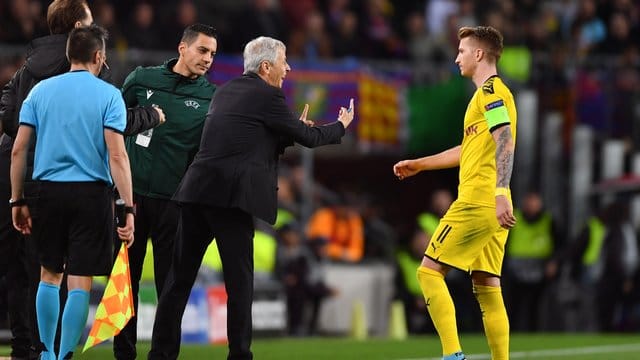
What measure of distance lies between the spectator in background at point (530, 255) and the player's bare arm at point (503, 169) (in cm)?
992

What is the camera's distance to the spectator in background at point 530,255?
19031 millimetres

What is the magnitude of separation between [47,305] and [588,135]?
12852mm

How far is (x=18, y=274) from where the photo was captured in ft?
33.5

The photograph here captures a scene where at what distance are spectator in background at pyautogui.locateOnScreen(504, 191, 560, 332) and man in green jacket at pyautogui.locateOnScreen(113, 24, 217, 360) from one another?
9706 mm

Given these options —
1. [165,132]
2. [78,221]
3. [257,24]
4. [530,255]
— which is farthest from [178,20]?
[78,221]

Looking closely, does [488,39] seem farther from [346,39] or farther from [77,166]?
[346,39]

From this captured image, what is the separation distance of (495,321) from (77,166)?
112 inches

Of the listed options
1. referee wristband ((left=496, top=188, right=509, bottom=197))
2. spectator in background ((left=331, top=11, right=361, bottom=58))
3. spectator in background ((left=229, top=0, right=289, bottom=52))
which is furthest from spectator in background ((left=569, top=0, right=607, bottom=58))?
referee wristband ((left=496, top=188, right=509, bottom=197))

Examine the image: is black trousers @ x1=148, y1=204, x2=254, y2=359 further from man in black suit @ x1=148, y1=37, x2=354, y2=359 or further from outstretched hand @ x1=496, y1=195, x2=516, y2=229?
outstretched hand @ x1=496, y1=195, x2=516, y2=229

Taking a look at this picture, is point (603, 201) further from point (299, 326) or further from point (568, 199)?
point (299, 326)

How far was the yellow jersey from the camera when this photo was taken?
9266 mm

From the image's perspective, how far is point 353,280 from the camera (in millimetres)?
19094

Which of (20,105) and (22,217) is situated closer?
(22,217)

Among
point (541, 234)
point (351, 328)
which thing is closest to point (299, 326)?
point (351, 328)
